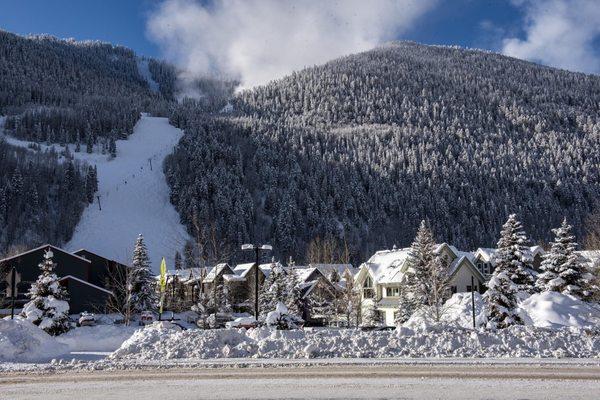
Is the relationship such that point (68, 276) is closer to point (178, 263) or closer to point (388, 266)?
point (388, 266)

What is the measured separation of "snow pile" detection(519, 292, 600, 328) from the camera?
112 ft

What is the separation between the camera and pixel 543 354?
1917 centimetres

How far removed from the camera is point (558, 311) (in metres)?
35.6

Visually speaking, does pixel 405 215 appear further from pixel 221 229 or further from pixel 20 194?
pixel 20 194

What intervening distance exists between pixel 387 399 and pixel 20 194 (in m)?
139

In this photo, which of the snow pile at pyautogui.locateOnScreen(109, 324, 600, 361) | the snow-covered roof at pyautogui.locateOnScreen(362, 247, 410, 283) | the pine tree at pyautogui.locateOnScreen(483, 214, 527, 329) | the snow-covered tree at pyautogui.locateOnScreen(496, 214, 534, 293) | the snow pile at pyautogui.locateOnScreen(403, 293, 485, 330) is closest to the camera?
the snow pile at pyautogui.locateOnScreen(109, 324, 600, 361)

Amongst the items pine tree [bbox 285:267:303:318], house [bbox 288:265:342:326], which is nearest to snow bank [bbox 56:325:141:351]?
pine tree [bbox 285:267:303:318]

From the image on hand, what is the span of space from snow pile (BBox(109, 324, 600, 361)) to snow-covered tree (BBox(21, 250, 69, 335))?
13.3 metres

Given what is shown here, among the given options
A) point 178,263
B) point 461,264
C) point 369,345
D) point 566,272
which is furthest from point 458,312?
point 178,263


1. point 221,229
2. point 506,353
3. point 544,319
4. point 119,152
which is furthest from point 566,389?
point 119,152

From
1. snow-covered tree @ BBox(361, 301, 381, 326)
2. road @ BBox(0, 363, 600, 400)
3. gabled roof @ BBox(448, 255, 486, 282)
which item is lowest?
snow-covered tree @ BBox(361, 301, 381, 326)

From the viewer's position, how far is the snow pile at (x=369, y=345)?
64.5ft

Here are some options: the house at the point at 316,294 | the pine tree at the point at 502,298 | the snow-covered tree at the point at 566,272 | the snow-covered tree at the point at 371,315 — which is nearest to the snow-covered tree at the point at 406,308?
the house at the point at 316,294

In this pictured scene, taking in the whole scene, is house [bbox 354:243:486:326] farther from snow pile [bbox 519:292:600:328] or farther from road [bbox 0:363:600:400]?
road [bbox 0:363:600:400]
